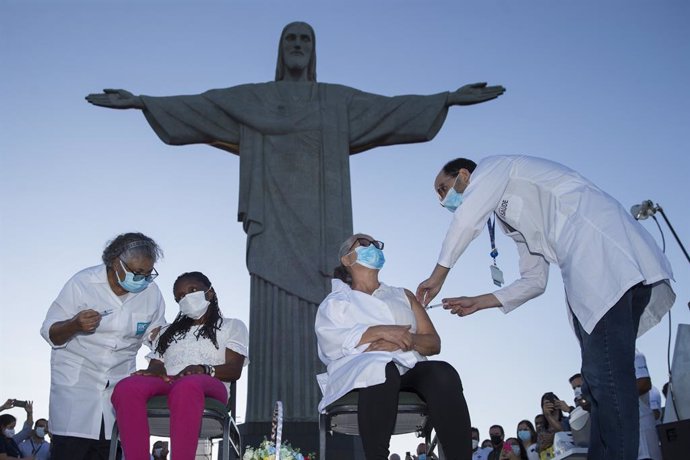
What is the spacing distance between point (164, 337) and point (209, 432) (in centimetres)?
59

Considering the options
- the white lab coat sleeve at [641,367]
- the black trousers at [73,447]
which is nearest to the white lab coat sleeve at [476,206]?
the black trousers at [73,447]

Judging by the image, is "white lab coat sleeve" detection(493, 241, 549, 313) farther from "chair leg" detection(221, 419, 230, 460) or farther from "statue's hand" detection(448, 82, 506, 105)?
"statue's hand" detection(448, 82, 506, 105)

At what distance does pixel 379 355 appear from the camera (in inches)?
137

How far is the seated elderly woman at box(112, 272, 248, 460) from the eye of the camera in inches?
139

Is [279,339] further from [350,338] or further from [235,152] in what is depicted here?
[350,338]

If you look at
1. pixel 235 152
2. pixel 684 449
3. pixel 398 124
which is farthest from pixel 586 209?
pixel 235 152

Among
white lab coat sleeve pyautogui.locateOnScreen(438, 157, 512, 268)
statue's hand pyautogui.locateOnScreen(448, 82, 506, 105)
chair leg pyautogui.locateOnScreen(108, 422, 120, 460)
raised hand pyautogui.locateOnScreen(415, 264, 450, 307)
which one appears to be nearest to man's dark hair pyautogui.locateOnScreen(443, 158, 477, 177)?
white lab coat sleeve pyautogui.locateOnScreen(438, 157, 512, 268)

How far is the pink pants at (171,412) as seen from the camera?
3488 millimetres

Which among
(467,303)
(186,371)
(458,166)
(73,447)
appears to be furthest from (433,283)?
(73,447)

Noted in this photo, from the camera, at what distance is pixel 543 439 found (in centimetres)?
700

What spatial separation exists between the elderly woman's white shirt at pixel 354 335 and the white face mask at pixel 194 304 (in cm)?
74

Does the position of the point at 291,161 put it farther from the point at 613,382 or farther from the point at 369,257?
the point at 613,382

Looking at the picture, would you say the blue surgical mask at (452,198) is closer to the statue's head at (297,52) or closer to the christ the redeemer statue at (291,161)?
the christ the redeemer statue at (291,161)

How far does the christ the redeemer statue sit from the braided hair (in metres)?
2.40
